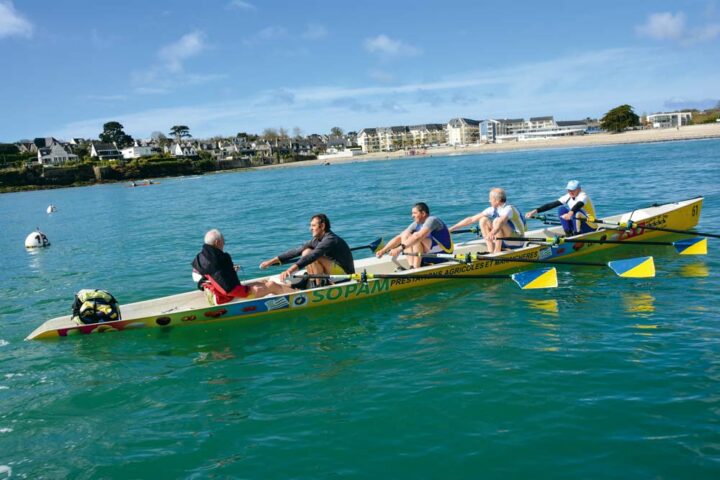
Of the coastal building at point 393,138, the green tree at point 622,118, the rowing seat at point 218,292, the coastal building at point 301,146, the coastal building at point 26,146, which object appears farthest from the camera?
the coastal building at point 393,138

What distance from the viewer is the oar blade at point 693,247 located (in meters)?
12.0

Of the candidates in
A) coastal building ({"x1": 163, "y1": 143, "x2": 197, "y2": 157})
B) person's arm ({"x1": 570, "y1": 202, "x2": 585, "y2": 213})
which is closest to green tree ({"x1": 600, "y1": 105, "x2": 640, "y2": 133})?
coastal building ({"x1": 163, "y1": 143, "x2": 197, "y2": 157})

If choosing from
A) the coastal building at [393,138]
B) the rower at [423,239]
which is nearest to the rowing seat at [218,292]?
the rower at [423,239]

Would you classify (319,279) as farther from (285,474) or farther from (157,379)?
(285,474)

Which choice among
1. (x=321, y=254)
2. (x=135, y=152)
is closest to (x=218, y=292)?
(x=321, y=254)

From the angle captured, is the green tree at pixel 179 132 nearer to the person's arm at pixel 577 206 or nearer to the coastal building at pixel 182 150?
the coastal building at pixel 182 150

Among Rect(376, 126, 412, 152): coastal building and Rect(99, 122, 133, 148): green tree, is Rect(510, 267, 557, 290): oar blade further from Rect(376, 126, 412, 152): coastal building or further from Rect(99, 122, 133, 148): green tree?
Rect(376, 126, 412, 152): coastal building

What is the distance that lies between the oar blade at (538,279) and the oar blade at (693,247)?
407 cm

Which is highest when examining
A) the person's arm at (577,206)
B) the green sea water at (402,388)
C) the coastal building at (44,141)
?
the coastal building at (44,141)

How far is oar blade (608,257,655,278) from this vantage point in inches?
409

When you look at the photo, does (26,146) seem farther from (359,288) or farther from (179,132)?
(359,288)

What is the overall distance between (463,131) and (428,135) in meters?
13.0

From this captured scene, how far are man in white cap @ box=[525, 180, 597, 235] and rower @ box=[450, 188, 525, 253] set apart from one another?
0.99 m

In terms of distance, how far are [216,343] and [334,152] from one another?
6779 inches
